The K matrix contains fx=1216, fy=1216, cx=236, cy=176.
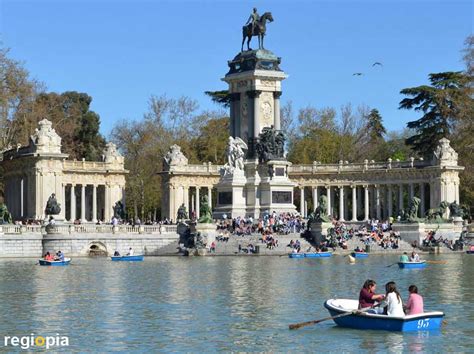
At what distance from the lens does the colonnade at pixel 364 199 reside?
9906 cm

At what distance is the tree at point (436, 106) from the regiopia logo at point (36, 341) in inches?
2808

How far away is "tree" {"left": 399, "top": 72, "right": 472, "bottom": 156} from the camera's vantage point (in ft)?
332

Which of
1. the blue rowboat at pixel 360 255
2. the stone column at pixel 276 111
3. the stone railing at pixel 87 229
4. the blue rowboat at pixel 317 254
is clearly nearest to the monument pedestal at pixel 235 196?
the stone column at pixel 276 111

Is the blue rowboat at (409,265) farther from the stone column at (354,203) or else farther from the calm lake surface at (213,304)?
the stone column at (354,203)

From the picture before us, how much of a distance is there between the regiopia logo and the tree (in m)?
71.3

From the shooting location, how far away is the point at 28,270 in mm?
59469

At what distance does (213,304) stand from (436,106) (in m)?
64.6

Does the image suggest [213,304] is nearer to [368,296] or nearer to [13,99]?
[368,296]

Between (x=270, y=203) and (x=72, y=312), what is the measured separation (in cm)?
4740

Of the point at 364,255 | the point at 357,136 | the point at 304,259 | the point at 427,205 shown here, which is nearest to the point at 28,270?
the point at 304,259

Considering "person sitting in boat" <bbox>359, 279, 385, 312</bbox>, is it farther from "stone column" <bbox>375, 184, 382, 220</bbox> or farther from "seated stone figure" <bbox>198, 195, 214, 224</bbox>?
"stone column" <bbox>375, 184, 382, 220</bbox>

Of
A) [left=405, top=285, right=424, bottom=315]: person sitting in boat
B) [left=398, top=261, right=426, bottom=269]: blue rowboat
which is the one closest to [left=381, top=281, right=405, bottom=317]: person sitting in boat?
[left=405, top=285, right=424, bottom=315]: person sitting in boat

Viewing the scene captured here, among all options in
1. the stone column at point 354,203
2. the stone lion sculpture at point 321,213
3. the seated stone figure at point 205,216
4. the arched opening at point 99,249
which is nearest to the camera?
the arched opening at point 99,249

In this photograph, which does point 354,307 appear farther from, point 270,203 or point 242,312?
point 270,203
